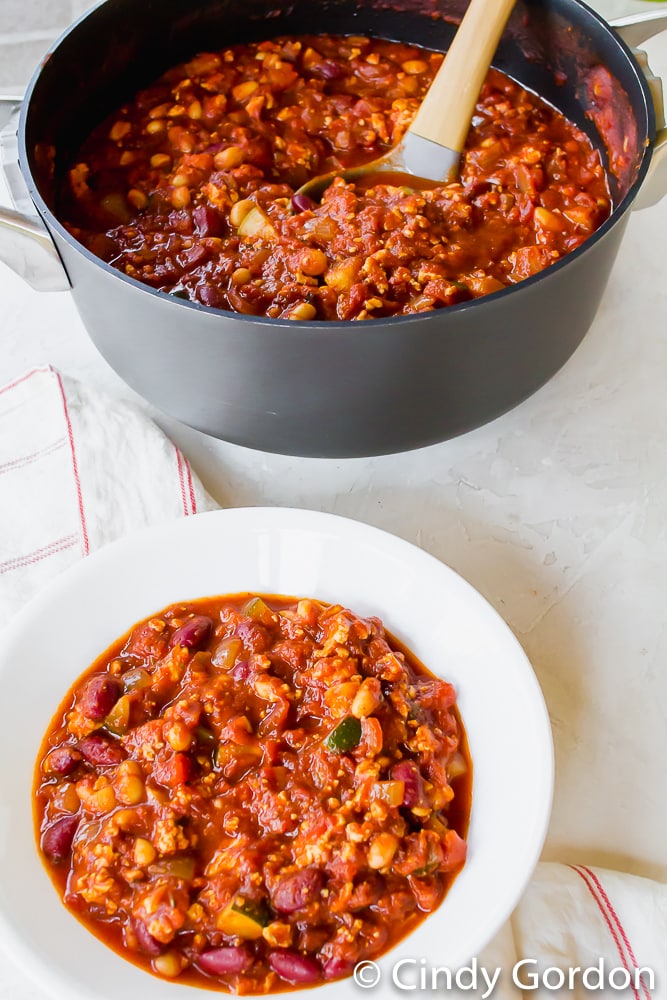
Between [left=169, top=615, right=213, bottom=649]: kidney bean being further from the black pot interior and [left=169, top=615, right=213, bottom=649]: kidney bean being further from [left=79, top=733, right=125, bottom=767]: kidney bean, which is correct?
the black pot interior

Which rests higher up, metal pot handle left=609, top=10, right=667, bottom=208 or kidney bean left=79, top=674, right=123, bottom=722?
metal pot handle left=609, top=10, right=667, bottom=208

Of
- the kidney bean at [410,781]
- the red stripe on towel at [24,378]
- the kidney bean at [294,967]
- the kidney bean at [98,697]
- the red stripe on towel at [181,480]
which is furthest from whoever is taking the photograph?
the red stripe on towel at [24,378]

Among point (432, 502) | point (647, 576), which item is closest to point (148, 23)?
point (432, 502)

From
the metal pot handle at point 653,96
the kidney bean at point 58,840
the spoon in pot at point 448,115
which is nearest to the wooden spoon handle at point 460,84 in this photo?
the spoon in pot at point 448,115

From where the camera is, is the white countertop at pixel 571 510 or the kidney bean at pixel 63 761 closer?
the kidney bean at pixel 63 761

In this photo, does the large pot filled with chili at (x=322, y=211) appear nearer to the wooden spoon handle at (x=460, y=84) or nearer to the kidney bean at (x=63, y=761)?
the wooden spoon handle at (x=460, y=84)

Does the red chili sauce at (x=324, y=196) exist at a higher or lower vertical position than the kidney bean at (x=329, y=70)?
lower

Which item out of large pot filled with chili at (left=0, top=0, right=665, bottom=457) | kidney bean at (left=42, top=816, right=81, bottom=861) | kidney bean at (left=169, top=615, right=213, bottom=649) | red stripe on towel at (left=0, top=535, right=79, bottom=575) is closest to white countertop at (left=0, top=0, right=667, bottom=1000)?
large pot filled with chili at (left=0, top=0, right=665, bottom=457)
